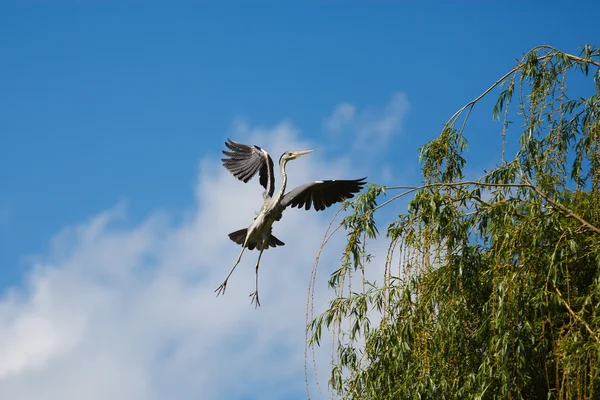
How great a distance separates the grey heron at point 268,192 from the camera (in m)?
6.95

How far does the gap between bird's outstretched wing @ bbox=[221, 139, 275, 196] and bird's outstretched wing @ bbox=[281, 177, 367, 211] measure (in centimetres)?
25

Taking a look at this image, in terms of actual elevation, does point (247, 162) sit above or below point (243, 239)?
above

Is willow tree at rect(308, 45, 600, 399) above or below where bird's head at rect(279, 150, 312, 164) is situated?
below

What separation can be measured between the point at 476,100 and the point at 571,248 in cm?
127

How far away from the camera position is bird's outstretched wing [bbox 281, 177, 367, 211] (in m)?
7.00

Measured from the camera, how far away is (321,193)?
7289 mm

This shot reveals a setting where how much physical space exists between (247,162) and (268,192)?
54cm

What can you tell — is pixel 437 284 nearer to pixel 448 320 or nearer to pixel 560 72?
pixel 448 320

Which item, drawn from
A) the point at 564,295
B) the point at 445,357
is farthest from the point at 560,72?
the point at 445,357

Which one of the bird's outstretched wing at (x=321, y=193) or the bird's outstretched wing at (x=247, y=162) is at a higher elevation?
the bird's outstretched wing at (x=247, y=162)

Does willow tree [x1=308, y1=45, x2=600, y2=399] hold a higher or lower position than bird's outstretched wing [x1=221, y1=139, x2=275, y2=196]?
lower

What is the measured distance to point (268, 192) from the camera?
274 inches

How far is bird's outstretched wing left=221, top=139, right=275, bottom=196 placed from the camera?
286 inches

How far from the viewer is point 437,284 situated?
5.45 m
